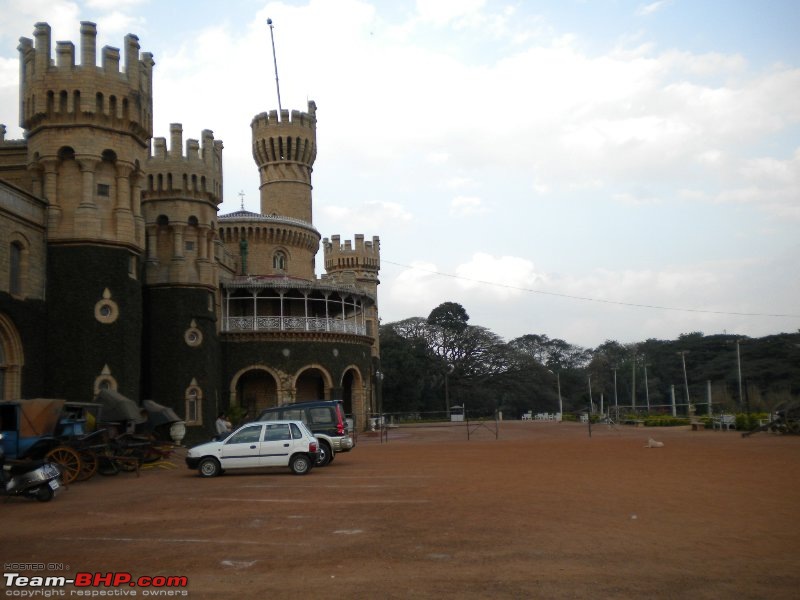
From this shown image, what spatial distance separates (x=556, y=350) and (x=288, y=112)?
68369mm

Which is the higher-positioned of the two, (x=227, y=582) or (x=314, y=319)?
(x=314, y=319)

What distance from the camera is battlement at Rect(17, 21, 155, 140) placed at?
25344 mm

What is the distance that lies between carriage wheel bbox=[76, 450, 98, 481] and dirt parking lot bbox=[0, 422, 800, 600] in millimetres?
615

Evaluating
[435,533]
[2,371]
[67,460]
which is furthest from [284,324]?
[435,533]

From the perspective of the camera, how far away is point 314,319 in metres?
41.8

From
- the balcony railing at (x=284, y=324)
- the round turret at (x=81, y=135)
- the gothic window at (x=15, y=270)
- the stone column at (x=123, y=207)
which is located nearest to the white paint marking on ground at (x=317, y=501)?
the gothic window at (x=15, y=270)

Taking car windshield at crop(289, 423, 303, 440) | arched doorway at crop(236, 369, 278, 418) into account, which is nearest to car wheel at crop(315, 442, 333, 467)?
car windshield at crop(289, 423, 303, 440)

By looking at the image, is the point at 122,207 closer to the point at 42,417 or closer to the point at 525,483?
the point at 42,417

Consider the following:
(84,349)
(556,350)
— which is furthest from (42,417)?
(556,350)

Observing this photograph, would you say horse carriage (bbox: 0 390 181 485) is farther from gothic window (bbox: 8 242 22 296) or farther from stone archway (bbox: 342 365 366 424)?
stone archway (bbox: 342 365 366 424)

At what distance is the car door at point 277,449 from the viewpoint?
17.9 metres

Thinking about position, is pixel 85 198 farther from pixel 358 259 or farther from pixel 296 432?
pixel 358 259

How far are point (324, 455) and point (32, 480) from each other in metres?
8.37

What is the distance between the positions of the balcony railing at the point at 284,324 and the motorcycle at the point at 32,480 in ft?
83.6
